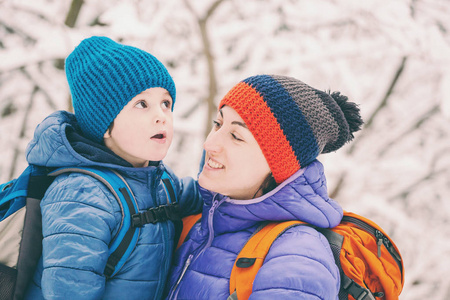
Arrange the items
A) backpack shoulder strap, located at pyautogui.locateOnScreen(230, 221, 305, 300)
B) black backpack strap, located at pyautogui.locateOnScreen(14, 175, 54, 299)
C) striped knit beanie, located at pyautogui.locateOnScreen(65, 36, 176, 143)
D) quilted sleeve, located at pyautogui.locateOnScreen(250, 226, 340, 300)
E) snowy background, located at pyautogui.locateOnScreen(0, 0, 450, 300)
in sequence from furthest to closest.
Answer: snowy background, located at pyautogui.locateOnScreen(0, 0, 450, 300)
striped knit beanie, located at pyautogui.locateOnScreen(65, 36, 176, 143)
black backpack strap, located at pyautogui.locateOnScreen(14, 175, 54, 299)
backpack shoulder strap, located at pyautogui.locateOnScreen(230, 221, 305, 300)
quilted sleeve, located at pyautogui.locateOnScreen(250, 226, 340, 300)

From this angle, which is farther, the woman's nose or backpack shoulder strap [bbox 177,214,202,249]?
backpack shoulder strap [bbox 177,214,202,249]

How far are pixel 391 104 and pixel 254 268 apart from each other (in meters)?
3.59

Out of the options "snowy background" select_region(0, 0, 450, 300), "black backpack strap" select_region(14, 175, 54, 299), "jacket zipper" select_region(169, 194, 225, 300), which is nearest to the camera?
"black backpack strap" select_region(14, 175, 54, 299)

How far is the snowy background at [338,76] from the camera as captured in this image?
11.5 ft

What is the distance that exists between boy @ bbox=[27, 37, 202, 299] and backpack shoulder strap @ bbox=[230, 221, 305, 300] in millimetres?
389

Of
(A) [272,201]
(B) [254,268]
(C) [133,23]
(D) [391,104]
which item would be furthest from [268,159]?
(D) [391,104]

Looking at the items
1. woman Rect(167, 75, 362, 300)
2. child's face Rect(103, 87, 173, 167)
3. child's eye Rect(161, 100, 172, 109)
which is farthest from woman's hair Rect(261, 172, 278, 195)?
Result: child's eye Rect(161, 100, 172, 109)

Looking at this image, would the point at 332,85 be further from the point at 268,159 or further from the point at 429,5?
the point at 268,159

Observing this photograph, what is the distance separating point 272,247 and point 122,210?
637 millimetres

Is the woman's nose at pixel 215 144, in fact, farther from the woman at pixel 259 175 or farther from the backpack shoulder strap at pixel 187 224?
the backpack shoulder strap at pixel 187 224

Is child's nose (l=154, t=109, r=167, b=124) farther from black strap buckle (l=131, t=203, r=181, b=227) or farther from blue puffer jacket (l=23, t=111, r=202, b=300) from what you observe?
black strap buckle (l=131, t=203, r=181, b=227)

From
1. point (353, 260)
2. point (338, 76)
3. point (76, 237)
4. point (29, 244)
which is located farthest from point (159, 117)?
point (338, 76)

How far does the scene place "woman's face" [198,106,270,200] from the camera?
1416 mm

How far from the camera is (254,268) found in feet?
3.91
